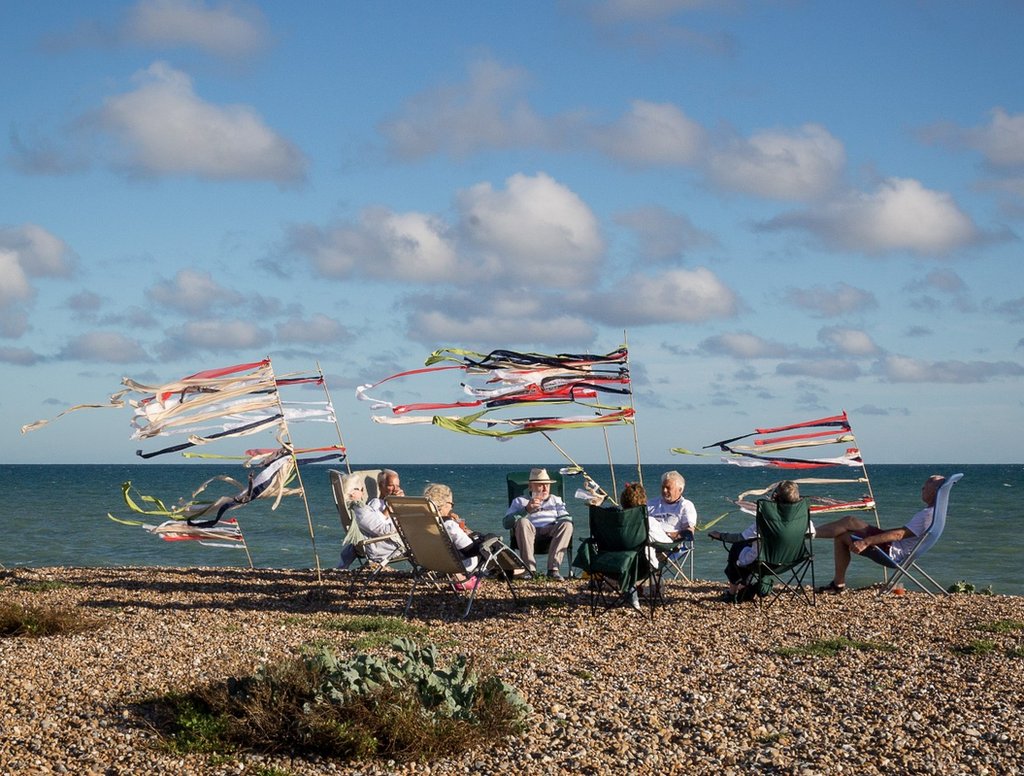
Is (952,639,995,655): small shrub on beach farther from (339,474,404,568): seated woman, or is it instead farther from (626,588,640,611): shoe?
(339,474,404,568): seated woman

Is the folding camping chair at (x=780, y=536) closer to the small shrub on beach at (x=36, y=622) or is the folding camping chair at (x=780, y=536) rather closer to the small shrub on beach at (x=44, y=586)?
the small shrub on beach at (x=36, y=622)

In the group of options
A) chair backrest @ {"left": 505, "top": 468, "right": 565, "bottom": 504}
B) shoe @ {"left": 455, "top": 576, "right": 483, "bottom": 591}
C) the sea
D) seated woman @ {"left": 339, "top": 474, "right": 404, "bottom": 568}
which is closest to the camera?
shoe @ {"left": 455, "top": 576, "right": 483, "bottom": 591}

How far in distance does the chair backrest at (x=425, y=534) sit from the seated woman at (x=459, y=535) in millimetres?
57

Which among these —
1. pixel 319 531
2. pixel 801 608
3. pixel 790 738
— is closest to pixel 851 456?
pixel 801 608

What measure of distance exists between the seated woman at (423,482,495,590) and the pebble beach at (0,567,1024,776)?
0.96ft

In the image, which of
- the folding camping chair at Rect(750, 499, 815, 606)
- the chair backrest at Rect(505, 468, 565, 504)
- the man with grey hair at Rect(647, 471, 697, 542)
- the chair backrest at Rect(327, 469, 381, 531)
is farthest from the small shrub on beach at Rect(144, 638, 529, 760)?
the chair backrest at Rect(505, 468, 565, 504)

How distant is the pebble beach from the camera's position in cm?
426

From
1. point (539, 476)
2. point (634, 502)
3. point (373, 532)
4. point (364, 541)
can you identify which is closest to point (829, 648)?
point (634, 502)

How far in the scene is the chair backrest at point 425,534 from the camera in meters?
7.66

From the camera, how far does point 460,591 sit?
8508 mm

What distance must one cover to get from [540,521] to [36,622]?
4310mm

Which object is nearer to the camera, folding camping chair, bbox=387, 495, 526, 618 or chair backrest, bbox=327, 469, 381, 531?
folding camping chair, bbox=387, 495, 526, 618

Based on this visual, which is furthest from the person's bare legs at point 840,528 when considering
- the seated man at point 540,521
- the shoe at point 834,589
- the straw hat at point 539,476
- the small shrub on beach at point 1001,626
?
the straw hat at point 539,476

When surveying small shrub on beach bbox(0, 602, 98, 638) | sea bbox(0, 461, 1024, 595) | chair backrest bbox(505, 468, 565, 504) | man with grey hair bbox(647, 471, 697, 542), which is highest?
chair backrest bbox(505, 468, 565, 504)
